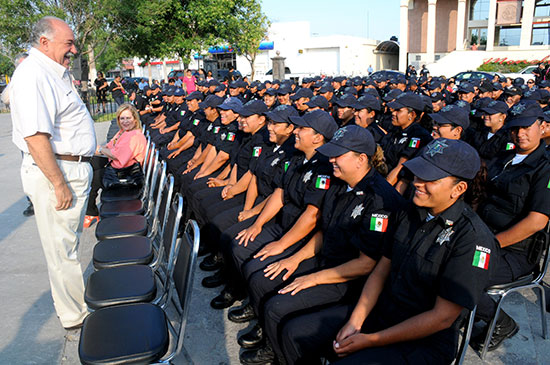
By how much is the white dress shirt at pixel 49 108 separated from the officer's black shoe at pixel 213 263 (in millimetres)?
Result: 1528

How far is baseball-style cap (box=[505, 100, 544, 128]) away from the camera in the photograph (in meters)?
3.01

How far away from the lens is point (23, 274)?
3.73 m

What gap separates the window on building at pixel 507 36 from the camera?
40.5 meters

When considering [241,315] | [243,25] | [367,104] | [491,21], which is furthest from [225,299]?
[491,21]

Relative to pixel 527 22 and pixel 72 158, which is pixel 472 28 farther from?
pixel 72 158

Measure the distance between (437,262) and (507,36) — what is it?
47729 mm

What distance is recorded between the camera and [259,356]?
2.54 meters

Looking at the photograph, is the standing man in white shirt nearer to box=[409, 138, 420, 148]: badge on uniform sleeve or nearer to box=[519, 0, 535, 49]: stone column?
box=[409, 138, 420, 148]: badge on uniform sleeve

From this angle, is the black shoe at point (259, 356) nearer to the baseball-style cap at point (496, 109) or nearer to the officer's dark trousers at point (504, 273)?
the officer's dark trousers at point (504, 273)

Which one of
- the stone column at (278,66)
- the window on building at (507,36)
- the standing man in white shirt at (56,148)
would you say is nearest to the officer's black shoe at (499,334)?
the standing man in white shirt at (56,148)

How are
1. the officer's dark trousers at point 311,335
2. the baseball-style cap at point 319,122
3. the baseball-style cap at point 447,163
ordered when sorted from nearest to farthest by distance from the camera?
the baseball-style cap at point 447,163
the officer's dark trousers at point 311,335
the baseball-style cap at point 319,122

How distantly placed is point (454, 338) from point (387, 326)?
0.30 m

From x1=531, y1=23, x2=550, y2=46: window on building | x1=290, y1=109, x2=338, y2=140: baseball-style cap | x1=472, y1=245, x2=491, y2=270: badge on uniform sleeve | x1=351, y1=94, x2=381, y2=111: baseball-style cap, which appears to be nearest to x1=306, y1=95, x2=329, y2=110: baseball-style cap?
x1=351, y1=94, x2=381, y2=111: baseball-style cap

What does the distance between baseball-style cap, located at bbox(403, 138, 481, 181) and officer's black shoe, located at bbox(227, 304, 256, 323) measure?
66.1 inches
